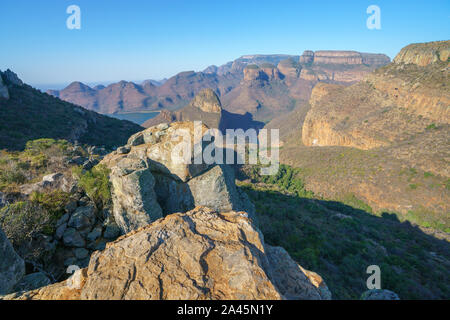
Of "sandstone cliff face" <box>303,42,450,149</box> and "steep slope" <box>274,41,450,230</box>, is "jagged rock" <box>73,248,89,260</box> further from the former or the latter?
"sandstone cliff face" <box>303,42,450,149</box>

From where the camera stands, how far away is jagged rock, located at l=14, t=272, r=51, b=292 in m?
5.48

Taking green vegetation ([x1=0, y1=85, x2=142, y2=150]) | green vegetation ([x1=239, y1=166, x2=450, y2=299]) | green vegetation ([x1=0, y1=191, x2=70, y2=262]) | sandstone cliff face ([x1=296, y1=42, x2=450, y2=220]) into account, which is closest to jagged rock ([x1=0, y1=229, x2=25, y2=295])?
green vegetation ([x1=0, y1=191, x2=70, y2=262])

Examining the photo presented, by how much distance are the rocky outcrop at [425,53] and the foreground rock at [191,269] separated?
7121 cm

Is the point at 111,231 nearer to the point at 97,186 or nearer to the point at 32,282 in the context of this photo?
the point at 97,186

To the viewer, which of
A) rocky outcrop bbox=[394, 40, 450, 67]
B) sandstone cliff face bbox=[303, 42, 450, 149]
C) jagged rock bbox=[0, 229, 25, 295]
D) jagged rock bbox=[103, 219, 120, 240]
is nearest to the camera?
jagged rock bbox=[0, 229, 25, 295]

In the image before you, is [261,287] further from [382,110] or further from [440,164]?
[382,110]

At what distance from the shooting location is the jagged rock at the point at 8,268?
204 inches

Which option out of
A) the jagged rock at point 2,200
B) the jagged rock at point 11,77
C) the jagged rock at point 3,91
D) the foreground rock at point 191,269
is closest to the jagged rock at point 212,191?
the foreground rock at point 191,269

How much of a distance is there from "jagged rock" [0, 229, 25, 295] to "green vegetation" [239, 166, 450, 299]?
46.0 feet

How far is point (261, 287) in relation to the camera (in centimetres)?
357

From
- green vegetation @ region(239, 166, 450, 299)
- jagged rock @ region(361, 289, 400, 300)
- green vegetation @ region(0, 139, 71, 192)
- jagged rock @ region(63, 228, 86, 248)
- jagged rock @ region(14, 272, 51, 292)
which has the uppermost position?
green vegetation @ region(0, 139, 71, 192)
